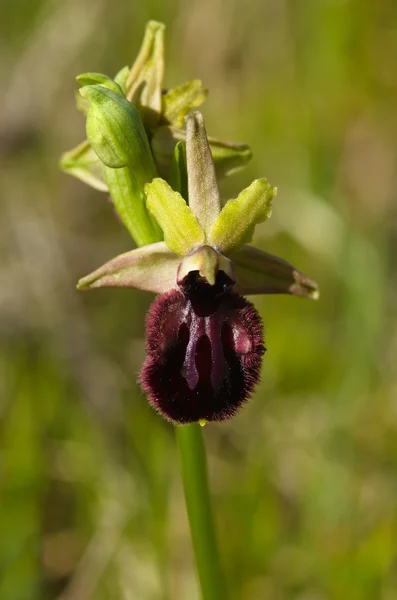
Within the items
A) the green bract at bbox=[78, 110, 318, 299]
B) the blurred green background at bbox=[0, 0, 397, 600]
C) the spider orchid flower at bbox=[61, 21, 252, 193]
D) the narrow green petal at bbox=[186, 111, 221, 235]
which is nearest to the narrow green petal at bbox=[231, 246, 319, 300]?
the green bract at bbox=[78, 110, 318, 299]

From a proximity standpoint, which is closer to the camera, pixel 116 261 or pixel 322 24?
pixel 116 261

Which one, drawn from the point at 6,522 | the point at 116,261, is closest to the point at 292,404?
the point at 6,522

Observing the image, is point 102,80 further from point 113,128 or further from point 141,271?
point 141,271

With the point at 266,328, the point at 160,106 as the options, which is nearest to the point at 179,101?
the point at 160,106

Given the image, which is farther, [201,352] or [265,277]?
[265,277]

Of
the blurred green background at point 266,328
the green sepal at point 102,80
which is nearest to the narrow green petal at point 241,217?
the green sepal at point 102,80

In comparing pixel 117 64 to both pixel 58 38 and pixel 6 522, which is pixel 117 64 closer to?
pixel 58 38

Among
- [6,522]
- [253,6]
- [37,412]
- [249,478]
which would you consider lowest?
[6,522]
